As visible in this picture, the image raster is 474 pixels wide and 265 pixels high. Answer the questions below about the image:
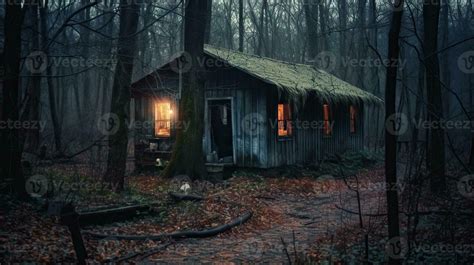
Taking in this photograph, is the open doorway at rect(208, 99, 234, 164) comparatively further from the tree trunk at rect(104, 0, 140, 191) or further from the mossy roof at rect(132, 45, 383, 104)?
the tree trunk at rect(104, 0, 140, 191)

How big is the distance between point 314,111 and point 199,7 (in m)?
7.47

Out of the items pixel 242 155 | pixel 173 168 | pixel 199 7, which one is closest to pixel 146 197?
pixel 173 168

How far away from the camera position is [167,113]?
59.2 feet

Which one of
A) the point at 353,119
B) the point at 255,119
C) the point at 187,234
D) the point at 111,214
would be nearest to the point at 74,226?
the point at 187,234

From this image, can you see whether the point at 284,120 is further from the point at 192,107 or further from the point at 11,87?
the point at 11,87

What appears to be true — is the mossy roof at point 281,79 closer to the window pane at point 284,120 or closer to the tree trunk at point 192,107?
the window pane at point 284,120

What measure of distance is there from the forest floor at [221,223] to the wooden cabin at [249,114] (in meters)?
2.68

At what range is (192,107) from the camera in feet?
46.0

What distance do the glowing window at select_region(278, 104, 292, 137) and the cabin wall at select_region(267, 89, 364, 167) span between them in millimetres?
254

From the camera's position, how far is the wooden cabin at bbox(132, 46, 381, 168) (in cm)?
1555

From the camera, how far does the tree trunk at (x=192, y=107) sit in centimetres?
1384

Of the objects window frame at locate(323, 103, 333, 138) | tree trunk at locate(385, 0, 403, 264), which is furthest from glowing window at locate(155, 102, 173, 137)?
tree trunk at locate(385, 0, 403, 264)

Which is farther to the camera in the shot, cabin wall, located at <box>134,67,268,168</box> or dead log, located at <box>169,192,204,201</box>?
cabin wall, located at <box>134,67,268,168</box>

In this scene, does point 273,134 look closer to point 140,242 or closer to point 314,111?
point 314,111
